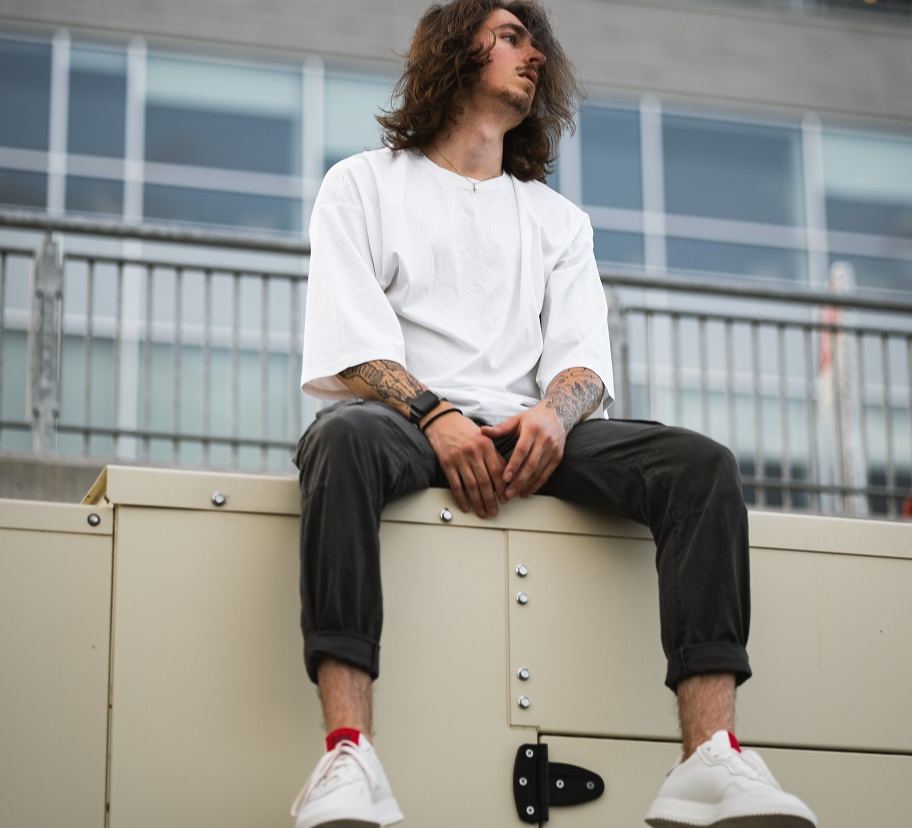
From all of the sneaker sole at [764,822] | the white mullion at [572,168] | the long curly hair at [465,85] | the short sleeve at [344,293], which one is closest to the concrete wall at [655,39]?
the white mullion at [572,168]

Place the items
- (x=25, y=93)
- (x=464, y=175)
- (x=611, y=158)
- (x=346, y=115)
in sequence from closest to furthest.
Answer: (x=464, y=175), (x=25, y=93), (x=346, y=115), (x=611, y=158)

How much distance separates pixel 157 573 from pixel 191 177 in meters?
9.24

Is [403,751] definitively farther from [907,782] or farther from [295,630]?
[907,782]

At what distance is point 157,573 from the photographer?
2674 mm

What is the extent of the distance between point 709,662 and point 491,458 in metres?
0.54

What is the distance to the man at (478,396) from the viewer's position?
7.97 feet

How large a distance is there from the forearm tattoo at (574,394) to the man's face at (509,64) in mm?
664

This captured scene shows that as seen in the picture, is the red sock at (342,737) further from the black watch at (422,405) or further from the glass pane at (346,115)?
the glass pane at (346,115)

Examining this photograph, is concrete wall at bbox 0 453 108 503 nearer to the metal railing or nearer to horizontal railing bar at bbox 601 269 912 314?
the metal railing

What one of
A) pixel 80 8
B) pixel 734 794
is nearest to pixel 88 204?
pixel 80 8

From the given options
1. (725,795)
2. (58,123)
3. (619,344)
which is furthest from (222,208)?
(725,795)

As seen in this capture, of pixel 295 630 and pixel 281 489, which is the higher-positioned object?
pixel 281 489

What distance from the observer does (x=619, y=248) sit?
12430 mm

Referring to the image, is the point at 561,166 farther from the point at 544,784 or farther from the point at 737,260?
the point at 544,784
